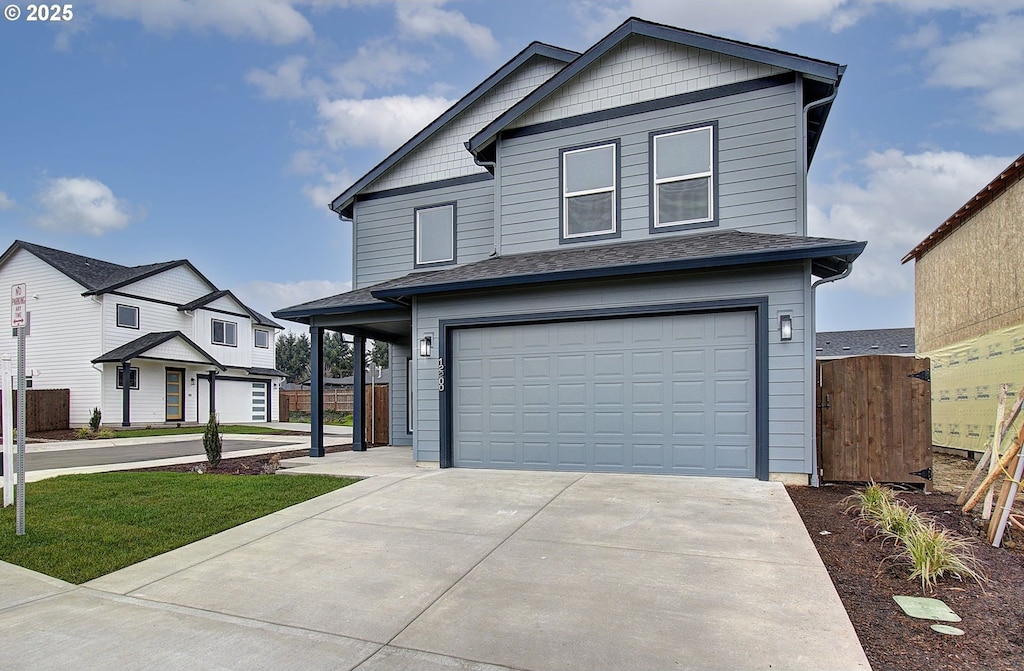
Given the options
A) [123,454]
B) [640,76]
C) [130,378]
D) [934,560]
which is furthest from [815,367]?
[130,378]

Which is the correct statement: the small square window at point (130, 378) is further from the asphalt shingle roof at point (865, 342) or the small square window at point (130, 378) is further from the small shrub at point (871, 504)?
the asphalt shingle roof at point (865, 342)

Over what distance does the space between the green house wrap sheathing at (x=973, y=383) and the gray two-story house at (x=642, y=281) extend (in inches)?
217

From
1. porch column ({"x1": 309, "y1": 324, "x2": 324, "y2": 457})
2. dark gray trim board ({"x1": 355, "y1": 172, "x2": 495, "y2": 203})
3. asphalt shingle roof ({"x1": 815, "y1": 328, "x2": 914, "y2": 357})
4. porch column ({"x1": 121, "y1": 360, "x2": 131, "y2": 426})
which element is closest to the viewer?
porch column ({"x1": 309, "y1": 324, "x2": 324, "y2": 457})

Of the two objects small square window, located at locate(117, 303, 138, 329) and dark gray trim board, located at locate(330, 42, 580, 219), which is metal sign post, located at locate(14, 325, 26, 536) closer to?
dark gray trim board, located at locate(330, 42, 580, 219)

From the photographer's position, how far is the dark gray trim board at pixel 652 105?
8.47 m

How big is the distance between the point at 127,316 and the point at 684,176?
23248 mm

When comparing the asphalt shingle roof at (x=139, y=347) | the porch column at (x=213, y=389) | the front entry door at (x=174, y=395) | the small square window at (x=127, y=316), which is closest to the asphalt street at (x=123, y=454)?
the asphalt shingle roof at (x=139, y=347)

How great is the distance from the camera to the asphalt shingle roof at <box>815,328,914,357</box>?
2861 centimetres

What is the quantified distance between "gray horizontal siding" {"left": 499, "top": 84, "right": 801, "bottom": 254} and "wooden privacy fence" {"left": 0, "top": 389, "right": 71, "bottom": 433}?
2111 centimetres

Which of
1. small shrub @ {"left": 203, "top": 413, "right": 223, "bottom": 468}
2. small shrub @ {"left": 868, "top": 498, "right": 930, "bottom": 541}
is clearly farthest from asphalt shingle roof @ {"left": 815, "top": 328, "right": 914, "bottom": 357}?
small shrub @ {"left": 203, "top": 413, "right": 223, "bottom": 468}

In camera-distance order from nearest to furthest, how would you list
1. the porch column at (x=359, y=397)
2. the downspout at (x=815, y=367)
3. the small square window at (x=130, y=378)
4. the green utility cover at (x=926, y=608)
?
the green utility cover at (x=926, y=608) < the downspout at (x=815, y=367) < the porch column at (x=359, y=397) < the small square window at (x=130, y=378)

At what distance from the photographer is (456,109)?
492 inches

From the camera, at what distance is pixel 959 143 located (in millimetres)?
16844

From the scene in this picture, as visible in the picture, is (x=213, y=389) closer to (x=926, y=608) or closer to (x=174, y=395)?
(x=174, y=395)
